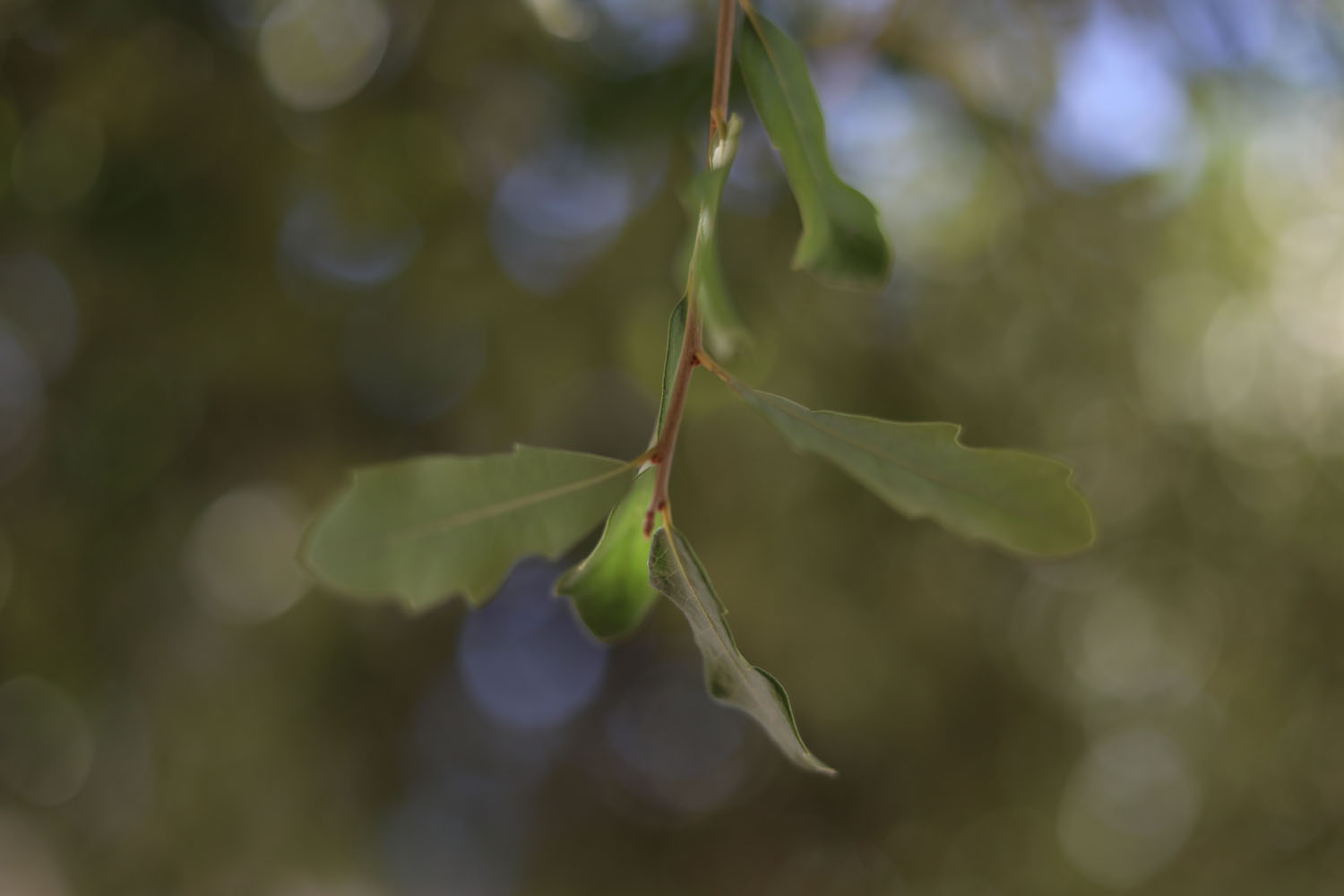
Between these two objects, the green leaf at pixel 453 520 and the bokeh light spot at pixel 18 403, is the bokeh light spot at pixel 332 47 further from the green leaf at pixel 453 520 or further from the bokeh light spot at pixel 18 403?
the green leaf at pixel 453 520

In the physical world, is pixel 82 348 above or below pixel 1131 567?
above

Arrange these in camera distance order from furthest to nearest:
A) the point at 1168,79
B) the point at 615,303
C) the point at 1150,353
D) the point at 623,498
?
1. the point at 1150,353
2. the point at 615,303
3. the point at 1168,79
4. the point at 623,498

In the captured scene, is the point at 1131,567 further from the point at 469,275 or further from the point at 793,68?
the point at 793,68

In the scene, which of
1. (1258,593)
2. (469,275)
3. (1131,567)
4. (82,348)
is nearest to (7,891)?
(82,348)

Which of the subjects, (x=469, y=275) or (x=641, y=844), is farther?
(x=641, y=844)

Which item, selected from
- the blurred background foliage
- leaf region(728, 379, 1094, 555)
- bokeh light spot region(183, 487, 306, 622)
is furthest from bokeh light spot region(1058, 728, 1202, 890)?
leaf region(728, 379, 1094, 555)

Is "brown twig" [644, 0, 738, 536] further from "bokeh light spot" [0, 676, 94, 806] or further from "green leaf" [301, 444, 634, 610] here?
"bokeh light spot" [0, 676, 94, 806]

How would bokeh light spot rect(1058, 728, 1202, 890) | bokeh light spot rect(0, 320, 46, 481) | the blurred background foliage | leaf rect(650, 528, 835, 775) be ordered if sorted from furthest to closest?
1. bokeh light spot rect(1058, 728, 1202, 890)
2. bokeh light spot rect(0, 320, 46, 481)
3. the blurred background foliage
4. leaf rect(650, 528, 835, 775)
